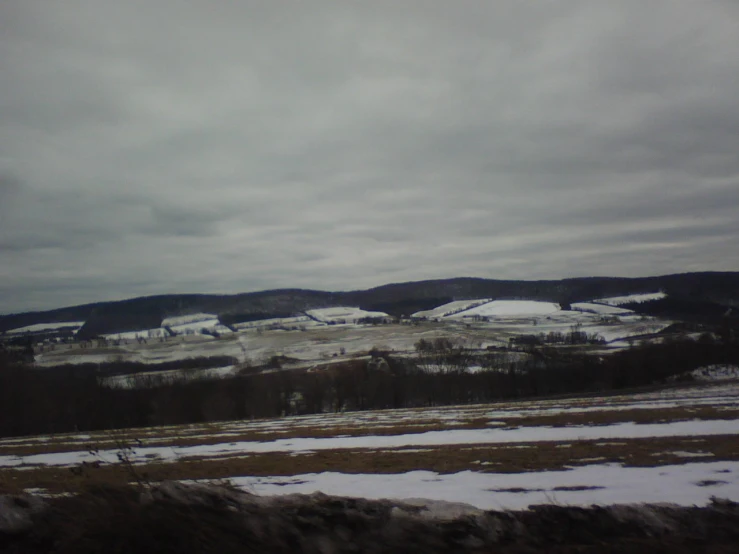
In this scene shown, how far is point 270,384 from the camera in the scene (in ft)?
201

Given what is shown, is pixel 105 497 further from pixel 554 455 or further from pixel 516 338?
pixel 516 338

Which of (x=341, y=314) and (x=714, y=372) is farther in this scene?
(x=341, y=314)

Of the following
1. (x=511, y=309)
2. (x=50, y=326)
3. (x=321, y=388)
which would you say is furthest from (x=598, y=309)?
(x=50, y=326)

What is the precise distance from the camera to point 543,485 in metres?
11.6

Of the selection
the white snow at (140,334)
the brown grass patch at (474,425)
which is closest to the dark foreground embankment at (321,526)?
the brown grass patch at (474,425)

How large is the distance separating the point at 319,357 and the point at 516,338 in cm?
3910

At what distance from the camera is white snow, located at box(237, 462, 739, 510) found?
32.9 ft

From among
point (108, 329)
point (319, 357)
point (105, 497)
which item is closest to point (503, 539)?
point (105, 497)

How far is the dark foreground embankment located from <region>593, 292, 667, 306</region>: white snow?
463ft

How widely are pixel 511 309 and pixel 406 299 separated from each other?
1518 inches

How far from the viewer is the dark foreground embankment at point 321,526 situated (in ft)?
18.6

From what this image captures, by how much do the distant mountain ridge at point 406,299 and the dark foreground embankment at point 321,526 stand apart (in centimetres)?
11812

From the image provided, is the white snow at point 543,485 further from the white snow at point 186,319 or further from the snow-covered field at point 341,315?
the white snow at point 186,319

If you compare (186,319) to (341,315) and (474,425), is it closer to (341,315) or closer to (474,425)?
(341,315)
